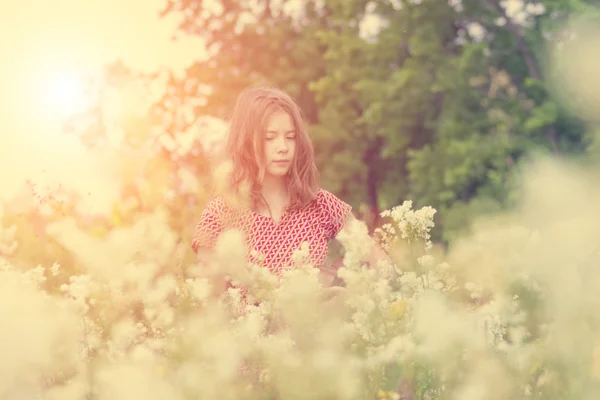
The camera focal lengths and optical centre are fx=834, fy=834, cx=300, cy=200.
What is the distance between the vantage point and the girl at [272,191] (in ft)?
10.0

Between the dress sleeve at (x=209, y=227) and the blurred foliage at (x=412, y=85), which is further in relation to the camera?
the blurred foliage at (x=412, y=85)

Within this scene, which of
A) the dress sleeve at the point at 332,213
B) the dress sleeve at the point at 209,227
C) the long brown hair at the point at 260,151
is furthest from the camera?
the dress sleeve at the point at 332,213

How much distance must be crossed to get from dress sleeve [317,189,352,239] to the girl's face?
0.71ft

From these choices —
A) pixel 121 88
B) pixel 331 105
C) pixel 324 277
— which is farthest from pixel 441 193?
pixel 324 277

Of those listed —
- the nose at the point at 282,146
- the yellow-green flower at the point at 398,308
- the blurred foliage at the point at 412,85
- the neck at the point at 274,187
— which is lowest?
the yellow-green flower at the point at 398,308

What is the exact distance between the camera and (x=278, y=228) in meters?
3.17

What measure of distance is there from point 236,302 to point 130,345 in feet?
0.62

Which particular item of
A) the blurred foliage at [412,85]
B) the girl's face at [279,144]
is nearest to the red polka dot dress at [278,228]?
the girl's face at [279,144]

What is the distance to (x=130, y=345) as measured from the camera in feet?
4.30

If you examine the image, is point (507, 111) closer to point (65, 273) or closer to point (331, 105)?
point (331, 105)

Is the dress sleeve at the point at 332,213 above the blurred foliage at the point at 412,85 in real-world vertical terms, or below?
below

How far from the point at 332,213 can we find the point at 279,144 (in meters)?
0.41

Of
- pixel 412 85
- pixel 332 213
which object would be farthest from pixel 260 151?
pixel 412 85

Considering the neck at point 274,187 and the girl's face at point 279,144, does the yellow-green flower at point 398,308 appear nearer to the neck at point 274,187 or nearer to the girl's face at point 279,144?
the girl's face at point 279,144
